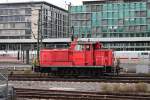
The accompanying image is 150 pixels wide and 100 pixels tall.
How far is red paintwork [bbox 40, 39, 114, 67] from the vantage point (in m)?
30.6

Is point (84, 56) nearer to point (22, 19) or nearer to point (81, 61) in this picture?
point (81, 61)

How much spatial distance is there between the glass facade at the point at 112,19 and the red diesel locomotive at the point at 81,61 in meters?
87.9

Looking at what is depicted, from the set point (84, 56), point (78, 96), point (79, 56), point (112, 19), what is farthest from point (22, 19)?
point (78, 96)

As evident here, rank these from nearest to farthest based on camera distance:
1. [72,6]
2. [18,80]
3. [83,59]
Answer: [18,80]
[83,59]
[72,6]

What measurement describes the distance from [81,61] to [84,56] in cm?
52

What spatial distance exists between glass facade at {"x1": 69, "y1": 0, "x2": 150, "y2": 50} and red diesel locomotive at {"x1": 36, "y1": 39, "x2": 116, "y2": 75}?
288 ft

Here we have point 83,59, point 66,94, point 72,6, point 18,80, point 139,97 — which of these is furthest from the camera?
point 72,6

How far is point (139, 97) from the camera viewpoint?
17312 mm

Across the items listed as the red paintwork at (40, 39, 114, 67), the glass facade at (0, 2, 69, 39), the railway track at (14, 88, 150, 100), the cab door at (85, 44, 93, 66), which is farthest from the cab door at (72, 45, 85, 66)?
the glass facade at (0, 2, 69, 39)

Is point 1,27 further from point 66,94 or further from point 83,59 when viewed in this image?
point 66,94

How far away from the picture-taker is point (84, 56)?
3086 centimetres

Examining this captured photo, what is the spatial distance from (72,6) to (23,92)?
109535 millimetres

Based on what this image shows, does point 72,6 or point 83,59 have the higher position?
point 72,6

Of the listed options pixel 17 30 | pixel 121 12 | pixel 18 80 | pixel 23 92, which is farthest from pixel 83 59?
pixel 17 30
